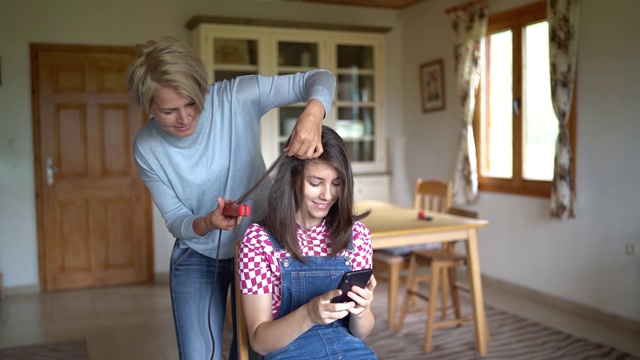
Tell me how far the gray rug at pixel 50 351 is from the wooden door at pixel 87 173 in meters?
1.45

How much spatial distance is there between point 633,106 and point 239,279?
2.84 metres

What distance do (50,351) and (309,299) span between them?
8.07ft

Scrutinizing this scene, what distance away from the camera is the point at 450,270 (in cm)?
372

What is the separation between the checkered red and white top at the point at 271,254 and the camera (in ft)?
5.04

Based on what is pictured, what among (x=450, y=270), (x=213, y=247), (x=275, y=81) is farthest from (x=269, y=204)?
(x=450, y=270)

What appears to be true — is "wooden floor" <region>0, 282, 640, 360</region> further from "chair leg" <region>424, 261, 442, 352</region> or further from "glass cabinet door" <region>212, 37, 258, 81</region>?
"glass cabinet door" <region>212, 37, 258, 81</region>

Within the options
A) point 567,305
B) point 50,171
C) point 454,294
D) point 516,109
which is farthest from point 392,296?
point 50,171

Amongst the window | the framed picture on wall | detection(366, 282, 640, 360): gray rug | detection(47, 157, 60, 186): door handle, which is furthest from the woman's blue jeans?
the framed picture on wall

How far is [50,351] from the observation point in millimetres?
3457

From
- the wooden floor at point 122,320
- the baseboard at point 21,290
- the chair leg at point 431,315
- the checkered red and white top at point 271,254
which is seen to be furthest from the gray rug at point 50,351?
the checkered red and white top at point 271,254

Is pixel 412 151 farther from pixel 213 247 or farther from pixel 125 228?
pixel 213 247

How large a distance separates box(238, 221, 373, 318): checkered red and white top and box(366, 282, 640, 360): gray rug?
1.72m

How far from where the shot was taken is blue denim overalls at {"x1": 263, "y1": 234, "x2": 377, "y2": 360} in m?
1.53

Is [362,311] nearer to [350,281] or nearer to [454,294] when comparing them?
[350,281]
